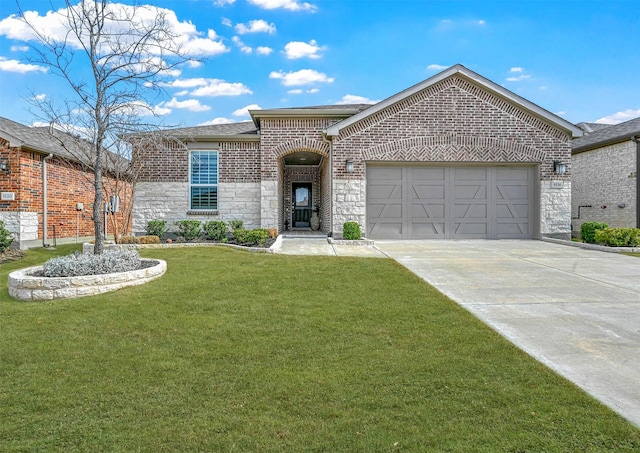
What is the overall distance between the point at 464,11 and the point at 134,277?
11181 millimetres

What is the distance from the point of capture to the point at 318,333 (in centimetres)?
397

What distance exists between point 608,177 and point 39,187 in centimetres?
2006

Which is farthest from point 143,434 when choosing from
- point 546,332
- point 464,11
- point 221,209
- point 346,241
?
point 464,11

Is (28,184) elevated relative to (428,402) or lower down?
elevated

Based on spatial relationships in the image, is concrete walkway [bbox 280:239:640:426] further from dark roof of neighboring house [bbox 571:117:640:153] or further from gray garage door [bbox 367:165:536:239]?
dark roof of neighboring house [bbox 571:117:640:153]

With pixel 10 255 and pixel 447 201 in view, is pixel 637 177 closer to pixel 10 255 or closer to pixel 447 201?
pixel 447 201

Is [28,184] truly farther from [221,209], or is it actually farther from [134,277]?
[134,277]

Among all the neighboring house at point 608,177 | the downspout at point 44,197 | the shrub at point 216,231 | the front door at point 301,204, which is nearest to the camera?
the shrub at point 216,231

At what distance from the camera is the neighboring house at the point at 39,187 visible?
36.0 ft

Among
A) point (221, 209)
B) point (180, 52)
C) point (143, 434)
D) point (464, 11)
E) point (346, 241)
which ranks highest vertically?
point (464, 11)

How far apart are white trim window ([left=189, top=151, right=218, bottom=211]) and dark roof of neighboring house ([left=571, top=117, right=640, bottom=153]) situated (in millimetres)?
14692

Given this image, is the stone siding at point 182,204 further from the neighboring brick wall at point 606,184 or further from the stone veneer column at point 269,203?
the neighboring brick wall at point 606,184

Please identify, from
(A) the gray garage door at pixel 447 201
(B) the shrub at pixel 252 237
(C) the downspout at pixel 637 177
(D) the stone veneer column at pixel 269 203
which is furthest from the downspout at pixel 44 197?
(C) the downspout at pixel 637 177

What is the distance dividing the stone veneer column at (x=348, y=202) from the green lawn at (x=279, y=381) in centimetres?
732
